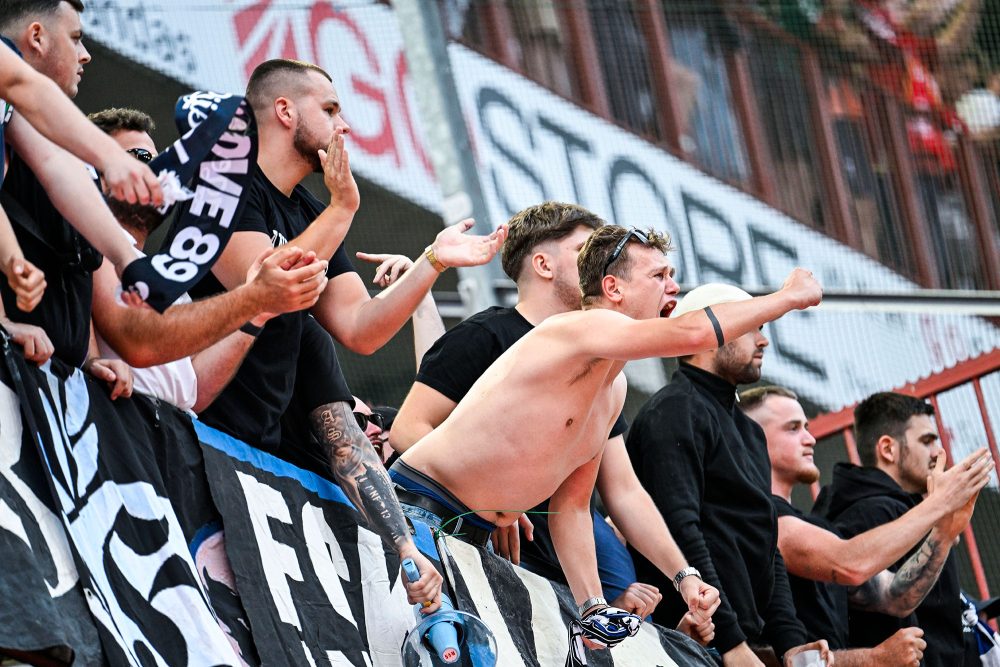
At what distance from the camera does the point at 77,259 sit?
12.1 ft

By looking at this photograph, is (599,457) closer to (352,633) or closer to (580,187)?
(352,633)

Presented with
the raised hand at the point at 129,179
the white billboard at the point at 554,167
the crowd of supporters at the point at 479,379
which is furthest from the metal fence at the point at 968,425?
the raised hand at the point at 129,179

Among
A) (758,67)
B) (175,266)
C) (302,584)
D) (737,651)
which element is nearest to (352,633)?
(302,584)

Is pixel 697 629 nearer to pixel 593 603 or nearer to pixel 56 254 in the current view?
pixel 593 603

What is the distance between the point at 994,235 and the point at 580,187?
8.33 ft

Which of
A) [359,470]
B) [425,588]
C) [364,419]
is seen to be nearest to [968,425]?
[364,419]

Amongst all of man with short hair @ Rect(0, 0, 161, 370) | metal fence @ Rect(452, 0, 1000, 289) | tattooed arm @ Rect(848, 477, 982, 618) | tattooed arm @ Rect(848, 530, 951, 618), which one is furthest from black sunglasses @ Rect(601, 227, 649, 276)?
metal fence @ Rect(452, 0, 1000, 289)

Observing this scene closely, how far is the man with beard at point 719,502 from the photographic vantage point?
550 cm

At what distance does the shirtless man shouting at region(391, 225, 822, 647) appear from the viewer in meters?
4.63

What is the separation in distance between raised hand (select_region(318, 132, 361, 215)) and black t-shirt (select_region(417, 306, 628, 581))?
0.98m

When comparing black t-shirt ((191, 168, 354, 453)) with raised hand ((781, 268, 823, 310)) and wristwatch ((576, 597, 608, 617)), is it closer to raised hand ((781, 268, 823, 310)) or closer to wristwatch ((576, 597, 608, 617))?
wristwatch ((576, 597, 608, 617))

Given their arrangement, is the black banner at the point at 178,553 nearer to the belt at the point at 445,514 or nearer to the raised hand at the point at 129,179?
the belt at the point at 445,514

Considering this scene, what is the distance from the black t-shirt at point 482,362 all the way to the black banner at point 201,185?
1637 millimetres

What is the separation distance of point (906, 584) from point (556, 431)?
2.36 m
